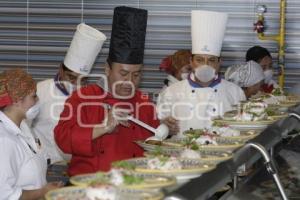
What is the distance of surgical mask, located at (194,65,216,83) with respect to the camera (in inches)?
173

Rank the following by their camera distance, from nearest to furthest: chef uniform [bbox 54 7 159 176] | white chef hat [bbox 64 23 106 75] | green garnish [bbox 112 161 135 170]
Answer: green garnish [bbox 112 161 135 170] < chef uniform [bbox 54 7 159 176] < white chef hat [bbox 64 23 106 75]

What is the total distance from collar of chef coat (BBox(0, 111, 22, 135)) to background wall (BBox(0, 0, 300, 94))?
364 cm

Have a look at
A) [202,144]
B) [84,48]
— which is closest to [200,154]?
[202,144]

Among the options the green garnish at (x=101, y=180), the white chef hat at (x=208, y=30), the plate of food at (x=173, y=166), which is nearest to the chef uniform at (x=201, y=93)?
the white chef hat at (x=208, y=30)

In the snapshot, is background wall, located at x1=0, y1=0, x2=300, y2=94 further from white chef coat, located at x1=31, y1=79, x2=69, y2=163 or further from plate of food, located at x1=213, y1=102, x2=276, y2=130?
plate of food, located at x1=213, y1=102, x2=276, y2=130

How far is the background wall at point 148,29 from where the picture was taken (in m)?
6.71

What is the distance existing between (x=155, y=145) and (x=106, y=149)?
761 millimetres

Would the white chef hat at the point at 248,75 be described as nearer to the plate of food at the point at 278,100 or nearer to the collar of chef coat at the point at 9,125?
the plate of food at the point at 278,100

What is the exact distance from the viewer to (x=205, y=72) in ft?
14.4

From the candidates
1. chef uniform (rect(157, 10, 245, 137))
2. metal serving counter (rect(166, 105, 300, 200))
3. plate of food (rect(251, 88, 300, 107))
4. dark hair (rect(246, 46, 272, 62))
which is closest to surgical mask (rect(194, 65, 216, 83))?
chef uniform (rect(157, 10, 245, 137))

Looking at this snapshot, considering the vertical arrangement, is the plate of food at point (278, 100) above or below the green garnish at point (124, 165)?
below

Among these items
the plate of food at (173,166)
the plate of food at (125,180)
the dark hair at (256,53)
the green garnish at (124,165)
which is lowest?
the plate of food at (173,166)

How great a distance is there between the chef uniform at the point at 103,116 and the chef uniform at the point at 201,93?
0.80m

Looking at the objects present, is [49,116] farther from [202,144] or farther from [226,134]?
[202,144]
